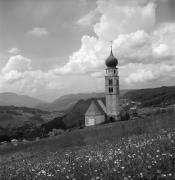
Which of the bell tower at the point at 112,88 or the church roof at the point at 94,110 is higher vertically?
the bell tower at the point at 112,88

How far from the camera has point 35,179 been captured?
844 centimetres

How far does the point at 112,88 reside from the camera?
111 metres

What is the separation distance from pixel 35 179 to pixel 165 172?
3.45 m

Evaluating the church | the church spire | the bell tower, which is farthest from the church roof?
the church spire

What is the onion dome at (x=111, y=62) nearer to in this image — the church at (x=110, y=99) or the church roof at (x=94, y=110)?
the church at (x=110, y=99)

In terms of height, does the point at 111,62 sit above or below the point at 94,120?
above

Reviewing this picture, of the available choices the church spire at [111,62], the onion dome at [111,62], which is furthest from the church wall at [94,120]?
the onion dome at [111,62]

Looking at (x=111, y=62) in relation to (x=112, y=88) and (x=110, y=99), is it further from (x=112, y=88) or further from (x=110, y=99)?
(x=110, y=99)

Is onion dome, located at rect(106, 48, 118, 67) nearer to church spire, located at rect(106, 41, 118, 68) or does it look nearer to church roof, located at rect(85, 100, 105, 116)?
church spire, located at rect(106, 41, 118, 68)

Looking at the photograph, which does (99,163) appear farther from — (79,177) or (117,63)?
(117,63)

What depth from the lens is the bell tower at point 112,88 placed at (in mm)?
108375

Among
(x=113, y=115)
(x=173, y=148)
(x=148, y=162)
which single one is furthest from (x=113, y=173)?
(x=113, y=115)

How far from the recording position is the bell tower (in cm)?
10838

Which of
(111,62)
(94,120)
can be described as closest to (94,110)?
(94,120)
